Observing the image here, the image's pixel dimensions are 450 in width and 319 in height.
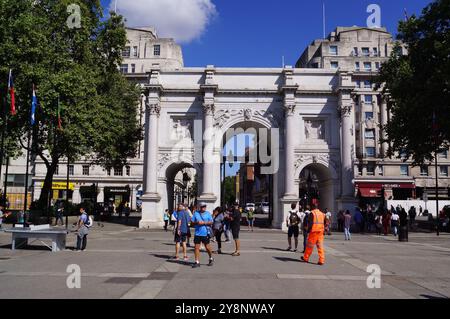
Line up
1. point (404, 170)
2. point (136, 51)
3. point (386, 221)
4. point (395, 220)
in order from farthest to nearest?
point (136, 51) < point (404, 170) < point (386, 221) < point (395, 220)

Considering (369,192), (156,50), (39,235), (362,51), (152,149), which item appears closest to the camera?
(39,235)

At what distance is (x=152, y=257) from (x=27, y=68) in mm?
19574

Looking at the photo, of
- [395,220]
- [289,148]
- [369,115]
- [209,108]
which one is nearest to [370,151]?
[369,115]

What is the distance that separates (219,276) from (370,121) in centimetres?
6131

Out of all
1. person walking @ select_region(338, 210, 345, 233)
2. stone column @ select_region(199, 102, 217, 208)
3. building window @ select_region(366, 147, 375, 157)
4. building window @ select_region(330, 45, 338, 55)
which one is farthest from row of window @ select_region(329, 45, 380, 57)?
person walking @ select_region(338, 210, 345, 233)

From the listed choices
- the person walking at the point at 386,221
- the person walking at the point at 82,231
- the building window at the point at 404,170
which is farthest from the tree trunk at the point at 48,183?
the building window at the point at 404,170

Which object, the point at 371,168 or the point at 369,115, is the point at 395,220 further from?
the point at 369,115

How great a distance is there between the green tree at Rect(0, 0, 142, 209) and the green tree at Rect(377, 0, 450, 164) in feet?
75.0

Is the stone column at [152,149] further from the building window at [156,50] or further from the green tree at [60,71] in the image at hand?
the building window at [156,50]

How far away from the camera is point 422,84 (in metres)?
31.6

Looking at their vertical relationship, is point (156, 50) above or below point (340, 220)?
above

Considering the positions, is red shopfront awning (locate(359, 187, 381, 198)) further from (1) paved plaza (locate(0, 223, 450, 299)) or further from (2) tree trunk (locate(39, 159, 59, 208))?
(1) paved plaza (locate(0, 223, 450, 299))

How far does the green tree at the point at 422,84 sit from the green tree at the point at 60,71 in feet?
75.0

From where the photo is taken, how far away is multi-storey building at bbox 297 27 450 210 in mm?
58656
